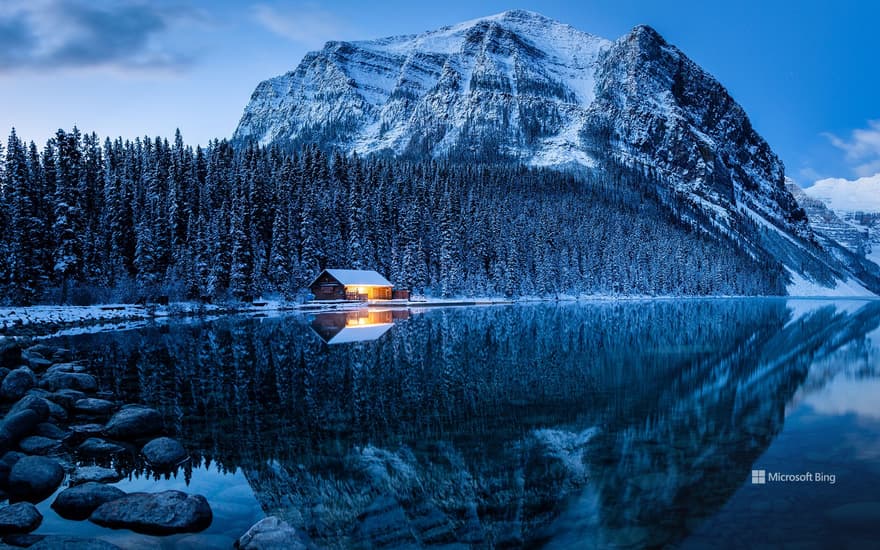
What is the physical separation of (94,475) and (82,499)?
73.8 inches

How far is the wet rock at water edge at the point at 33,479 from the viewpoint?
435 inches

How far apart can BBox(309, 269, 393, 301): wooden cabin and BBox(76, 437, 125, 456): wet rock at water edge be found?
64.0 m

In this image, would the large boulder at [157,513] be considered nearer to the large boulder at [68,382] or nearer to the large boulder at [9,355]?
the large boulder at [68,382]

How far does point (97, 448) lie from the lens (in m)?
13.8

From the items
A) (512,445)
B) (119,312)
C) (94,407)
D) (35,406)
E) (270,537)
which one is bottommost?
(512,445)

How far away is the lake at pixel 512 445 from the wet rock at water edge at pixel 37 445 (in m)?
2.35

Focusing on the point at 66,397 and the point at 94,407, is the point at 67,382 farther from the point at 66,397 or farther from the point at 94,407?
the point at 94,407

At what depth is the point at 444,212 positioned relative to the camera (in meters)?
95.6

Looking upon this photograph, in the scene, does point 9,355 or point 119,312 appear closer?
point 9,355


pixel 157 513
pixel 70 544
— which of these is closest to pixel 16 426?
pixel 157 513

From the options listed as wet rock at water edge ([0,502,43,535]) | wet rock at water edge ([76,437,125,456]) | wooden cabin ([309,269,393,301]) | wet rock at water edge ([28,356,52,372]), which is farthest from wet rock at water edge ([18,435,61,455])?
wooden cabin ([309,269,393,301])

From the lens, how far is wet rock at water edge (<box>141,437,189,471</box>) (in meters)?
13.0

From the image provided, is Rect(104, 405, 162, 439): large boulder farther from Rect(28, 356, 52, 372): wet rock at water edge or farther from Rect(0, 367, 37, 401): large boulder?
Rect(28, 356, 52, 372): wet rock at water edge

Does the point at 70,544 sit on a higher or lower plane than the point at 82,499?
higher
